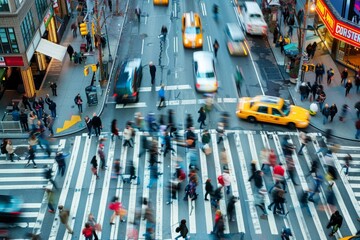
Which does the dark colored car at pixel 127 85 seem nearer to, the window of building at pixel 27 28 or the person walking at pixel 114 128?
the person walking at pixel 114 128

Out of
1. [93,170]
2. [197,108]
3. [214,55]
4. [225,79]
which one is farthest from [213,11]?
[93,170]

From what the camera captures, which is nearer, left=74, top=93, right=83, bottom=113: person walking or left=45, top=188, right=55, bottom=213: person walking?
left=45, top=188, right=55, bottom=213: person walking

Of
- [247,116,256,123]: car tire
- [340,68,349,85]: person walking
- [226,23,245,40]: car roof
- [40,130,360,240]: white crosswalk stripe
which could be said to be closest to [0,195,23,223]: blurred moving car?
[40,130,360,240]: white crosswalk stripe

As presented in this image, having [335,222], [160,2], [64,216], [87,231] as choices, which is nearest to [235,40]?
[160,2]

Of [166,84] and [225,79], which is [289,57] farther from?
[166,84]

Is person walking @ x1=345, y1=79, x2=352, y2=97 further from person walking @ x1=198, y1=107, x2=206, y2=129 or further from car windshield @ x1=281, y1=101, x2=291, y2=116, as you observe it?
person walking @ x1=198, y1=107, x2=206, y2=129

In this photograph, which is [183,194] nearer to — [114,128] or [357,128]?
[114,128]
